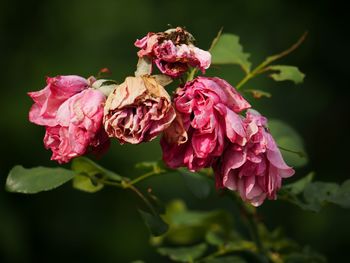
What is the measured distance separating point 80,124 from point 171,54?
0.17 meters

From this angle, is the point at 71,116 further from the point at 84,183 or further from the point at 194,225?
the point at 194,225

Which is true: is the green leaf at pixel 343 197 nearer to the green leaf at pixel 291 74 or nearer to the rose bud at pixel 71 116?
the green leaf at pixel 291 74

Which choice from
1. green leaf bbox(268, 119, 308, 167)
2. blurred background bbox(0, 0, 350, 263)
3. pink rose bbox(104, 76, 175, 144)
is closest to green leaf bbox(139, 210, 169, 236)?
pink rose bbox(104, 76, 175, 144)

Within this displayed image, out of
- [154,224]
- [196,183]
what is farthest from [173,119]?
[196,183]

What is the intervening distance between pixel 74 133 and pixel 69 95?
2.9 inches

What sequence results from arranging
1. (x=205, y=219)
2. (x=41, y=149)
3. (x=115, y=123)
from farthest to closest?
(x=41, y=149)
(x=205, y=219)
(x=115, y=123)

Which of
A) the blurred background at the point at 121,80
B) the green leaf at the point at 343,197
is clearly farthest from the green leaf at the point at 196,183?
the blurred background at the point at 121,80

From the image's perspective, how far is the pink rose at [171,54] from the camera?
3.72 ft

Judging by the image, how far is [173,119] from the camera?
43.4 inches

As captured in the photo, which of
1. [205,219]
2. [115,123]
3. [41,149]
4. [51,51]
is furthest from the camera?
[51,51]

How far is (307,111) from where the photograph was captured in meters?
3.52

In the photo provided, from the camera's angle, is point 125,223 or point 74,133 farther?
point 125,223

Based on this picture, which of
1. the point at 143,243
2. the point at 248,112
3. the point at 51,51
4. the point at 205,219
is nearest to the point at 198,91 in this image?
the point at 248,112

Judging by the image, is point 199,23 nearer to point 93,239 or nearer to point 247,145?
point 93,239
